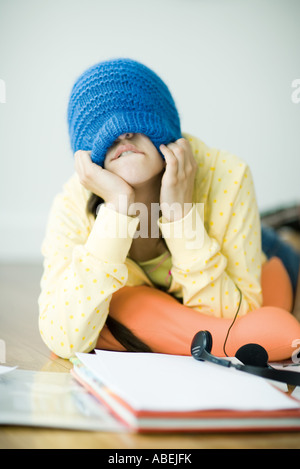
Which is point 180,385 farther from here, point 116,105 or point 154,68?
point 154,68

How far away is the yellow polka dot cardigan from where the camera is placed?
0.76 m

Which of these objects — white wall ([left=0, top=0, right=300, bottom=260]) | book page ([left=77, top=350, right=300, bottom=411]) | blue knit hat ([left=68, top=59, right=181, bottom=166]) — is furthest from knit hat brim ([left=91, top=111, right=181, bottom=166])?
white wall ([left=0, top=0, right=300, bottom=260])

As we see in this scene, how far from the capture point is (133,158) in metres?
0.80

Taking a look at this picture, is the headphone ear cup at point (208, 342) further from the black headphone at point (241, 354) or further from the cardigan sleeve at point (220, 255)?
the cardigan sleeve at point (220, 255)

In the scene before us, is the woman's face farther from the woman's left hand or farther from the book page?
the book page

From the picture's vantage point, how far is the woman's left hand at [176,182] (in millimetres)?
799

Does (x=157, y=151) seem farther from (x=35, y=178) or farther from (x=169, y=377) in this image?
(x=35, y=178)

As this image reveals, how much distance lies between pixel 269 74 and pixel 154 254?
1.37 m

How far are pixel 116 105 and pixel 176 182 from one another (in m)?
0.17

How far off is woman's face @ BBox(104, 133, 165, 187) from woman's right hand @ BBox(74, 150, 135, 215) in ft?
0.06

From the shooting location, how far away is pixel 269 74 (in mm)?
1994

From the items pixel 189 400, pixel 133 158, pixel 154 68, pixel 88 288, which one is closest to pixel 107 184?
pixel 133 158

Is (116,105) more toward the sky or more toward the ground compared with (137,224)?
more toward the sky
